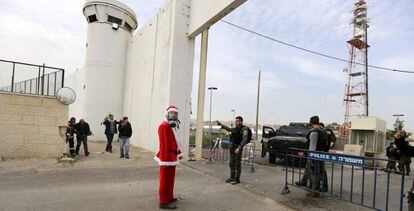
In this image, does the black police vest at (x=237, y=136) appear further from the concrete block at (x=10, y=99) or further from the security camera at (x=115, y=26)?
the security camera at (x=115, y=26)

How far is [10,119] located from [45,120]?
44.2 inches

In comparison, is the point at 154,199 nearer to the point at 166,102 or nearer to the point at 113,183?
the point at 113,183

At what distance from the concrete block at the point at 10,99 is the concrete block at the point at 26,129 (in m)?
0.86

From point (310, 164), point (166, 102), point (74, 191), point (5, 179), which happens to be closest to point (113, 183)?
point (74, 191)

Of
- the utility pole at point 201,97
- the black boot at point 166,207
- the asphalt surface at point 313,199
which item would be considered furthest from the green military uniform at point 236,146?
the utility pole at point 201,97

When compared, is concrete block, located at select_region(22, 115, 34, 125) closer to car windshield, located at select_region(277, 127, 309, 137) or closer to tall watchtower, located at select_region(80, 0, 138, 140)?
tall watchtower, located at select_region(80, 0, 138, 140)

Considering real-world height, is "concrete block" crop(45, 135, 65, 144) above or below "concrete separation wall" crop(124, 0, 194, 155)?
below

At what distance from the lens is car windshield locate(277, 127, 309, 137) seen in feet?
49.3

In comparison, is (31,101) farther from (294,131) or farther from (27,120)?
(294,131)

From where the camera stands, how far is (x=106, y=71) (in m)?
21.4

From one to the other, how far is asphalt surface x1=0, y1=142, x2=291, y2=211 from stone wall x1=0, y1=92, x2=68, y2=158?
801 millimetres

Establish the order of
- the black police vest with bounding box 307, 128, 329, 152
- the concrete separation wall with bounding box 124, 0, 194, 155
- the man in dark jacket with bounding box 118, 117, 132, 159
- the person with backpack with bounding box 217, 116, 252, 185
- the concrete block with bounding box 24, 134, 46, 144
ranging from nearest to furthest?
the black police vest with bounding box 307, 128, 329, 152 → the person with backpack with bounding box 217, 116, 252, 185 → the concrete block with bounding box 24, 134, 46, 144 → the man in dark jacket with bounding box 118, 117, 132, 159 → the concrete separation wall with bounding box 124, 0, 194, 155

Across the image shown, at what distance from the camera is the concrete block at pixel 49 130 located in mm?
12234

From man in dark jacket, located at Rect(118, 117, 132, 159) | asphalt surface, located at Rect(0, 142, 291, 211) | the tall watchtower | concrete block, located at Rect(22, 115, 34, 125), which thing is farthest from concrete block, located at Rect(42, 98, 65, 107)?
the tall watchtower
